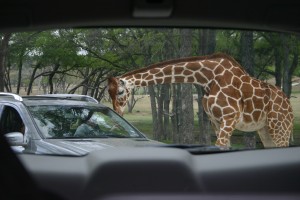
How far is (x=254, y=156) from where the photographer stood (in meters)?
2.70

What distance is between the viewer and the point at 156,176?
2.50m

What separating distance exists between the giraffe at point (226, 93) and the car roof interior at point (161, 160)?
162 cm

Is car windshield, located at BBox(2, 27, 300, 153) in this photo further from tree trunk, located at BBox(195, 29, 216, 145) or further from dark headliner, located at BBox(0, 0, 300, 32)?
dark headliner, located at BBox(0, 0, 300, 32)

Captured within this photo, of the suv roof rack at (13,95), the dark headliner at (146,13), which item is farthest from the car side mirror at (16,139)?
the suv roof rack at (13,95)

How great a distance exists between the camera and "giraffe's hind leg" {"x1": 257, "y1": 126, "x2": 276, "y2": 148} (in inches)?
185

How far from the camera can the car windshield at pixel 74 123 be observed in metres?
3.40

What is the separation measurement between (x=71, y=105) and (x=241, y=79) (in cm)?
224

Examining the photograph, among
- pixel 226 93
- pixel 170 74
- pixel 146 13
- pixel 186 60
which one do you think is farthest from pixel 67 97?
pixel 146 13

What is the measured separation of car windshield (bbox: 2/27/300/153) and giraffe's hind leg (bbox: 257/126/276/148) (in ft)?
0.05

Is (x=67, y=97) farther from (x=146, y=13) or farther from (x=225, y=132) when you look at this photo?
(x=146, y=13)

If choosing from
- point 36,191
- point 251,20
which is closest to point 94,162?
point 36,191

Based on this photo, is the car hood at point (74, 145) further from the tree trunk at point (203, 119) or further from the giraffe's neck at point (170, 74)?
the tree trunk at point (203, 119)

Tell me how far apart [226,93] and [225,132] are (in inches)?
18.3

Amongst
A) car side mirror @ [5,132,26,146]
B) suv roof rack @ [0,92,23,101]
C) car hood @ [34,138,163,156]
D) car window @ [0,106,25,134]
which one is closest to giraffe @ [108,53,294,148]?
suv roof rack @ [0,92,23,101]
